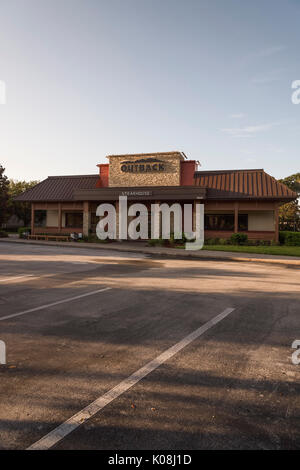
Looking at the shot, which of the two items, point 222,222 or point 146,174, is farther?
point 146,174

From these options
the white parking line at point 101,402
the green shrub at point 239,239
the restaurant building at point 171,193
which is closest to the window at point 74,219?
the restaurant building at point 171,193

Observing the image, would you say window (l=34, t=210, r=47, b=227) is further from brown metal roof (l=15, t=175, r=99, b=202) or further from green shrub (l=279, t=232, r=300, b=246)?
green shrub (l=279, t=232, r=300, b=246)

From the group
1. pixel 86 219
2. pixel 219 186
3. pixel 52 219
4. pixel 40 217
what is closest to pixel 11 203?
pixel 40 217

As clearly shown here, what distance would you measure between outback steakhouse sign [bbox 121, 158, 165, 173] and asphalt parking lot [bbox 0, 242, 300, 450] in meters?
24.2

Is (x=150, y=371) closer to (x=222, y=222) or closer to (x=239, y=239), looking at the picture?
(x=239, y=239)

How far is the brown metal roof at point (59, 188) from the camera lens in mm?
33031

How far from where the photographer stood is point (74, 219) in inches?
1384

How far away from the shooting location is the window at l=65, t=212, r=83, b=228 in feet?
114

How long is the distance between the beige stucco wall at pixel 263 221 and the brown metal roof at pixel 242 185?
300 centimetres

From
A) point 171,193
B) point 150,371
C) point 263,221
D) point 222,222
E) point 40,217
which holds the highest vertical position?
point 171,193

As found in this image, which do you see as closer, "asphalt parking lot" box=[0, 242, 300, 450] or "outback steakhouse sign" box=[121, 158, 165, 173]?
"asphalt parking lot" box=[0, 242, 300, 450]

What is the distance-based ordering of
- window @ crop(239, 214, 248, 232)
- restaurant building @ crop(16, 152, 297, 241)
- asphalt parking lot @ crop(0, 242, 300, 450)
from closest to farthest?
asphalt parking lot @ crop(0, 242, 300, 450) → restaurant building @ crop(16, 152, 297, 241) → window @ crop(239, 214, 248, 232)

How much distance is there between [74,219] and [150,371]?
3258cm

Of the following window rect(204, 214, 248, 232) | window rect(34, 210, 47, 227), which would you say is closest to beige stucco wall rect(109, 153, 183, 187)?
window rect(204, 214, 248, 232)
